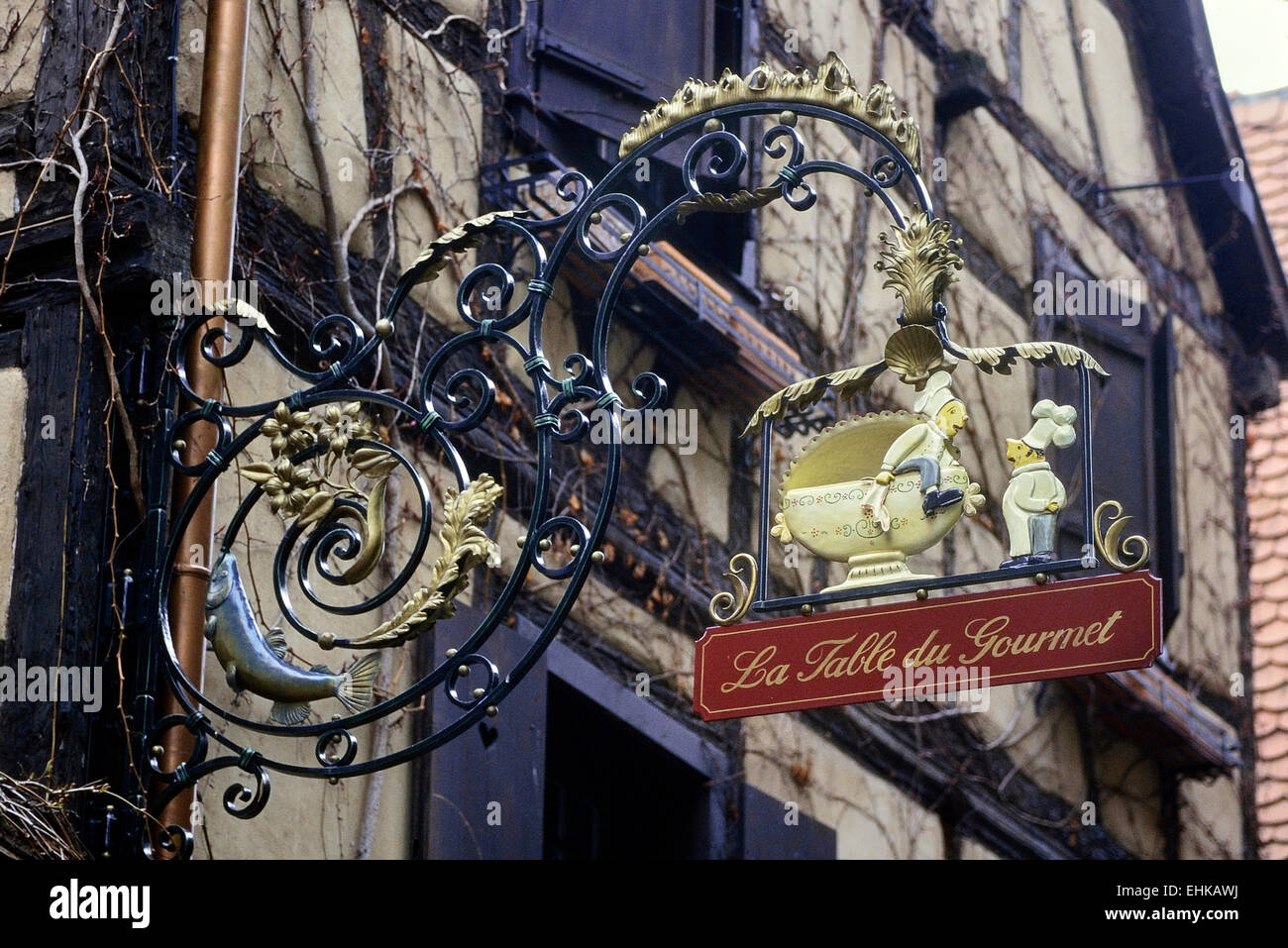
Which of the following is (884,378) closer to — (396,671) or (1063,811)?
(1063,811)

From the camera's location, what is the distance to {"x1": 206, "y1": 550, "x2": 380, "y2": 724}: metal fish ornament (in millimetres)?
5668

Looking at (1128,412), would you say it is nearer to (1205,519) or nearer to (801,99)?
(1205,519)

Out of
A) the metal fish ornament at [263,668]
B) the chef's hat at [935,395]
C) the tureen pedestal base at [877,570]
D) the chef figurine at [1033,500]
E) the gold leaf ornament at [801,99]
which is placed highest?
the gold leaf ornament at [801,99]

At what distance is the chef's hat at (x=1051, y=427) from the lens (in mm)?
5492

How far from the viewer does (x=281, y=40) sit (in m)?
7.07

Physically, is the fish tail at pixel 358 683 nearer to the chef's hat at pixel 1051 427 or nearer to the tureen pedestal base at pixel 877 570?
the tureen pedestal base at pixel 877 570

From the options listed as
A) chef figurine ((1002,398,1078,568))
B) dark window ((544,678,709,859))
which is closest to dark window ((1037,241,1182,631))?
dark window ((544,678,709,859))

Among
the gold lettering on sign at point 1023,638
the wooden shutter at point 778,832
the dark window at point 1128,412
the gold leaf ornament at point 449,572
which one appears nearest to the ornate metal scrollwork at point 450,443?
the gold leaf ornament at point 449,572

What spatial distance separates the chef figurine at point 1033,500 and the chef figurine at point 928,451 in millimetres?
126

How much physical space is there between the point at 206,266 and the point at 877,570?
1.94 m

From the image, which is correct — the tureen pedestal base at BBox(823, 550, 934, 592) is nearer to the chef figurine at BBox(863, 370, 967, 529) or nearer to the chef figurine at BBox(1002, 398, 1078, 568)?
the chef figurine at BBox(863, 370, 967, 529)

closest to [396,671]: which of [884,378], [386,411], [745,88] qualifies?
[386,411]

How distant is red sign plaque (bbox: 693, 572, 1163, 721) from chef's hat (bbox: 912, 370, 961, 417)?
44 cm

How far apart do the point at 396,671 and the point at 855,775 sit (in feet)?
8.79
